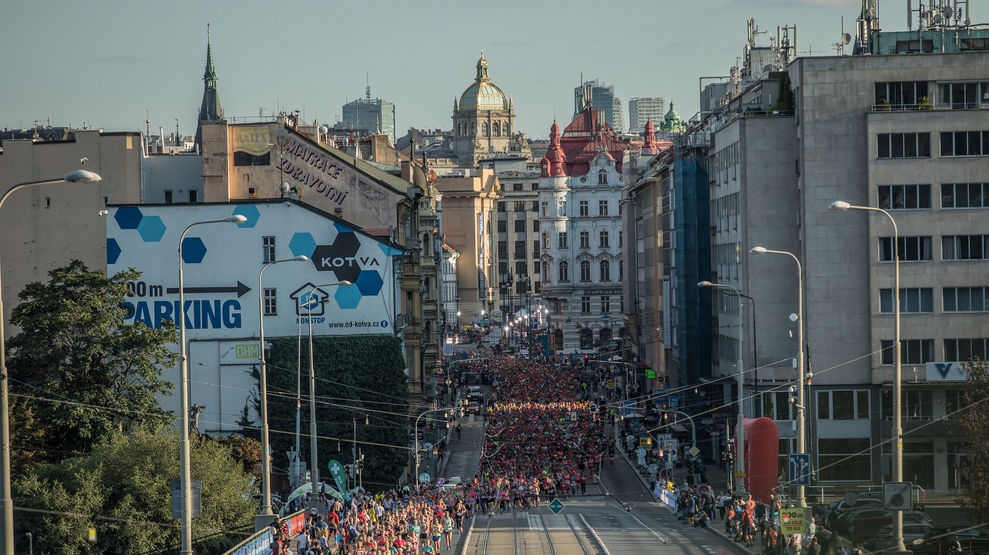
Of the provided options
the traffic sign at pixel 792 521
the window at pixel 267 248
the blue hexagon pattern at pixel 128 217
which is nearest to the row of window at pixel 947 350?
the traffic sign at pixel 792 521

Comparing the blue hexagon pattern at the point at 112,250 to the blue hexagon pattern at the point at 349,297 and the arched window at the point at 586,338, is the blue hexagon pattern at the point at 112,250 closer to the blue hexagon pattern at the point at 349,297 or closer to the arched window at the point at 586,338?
the blue hexagon pattern at the point at 349,297

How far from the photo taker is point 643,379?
112m

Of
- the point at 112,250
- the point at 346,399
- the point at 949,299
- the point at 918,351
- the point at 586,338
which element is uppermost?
the point at 112,250

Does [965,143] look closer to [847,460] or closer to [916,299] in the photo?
[916,299]

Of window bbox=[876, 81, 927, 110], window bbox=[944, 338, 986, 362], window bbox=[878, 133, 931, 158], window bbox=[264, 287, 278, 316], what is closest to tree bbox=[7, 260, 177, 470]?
window bbox=[264, 287, 278, 316]

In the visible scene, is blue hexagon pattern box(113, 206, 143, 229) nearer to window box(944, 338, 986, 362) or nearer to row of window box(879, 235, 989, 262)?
row of window box(879, 235, 989, 262)

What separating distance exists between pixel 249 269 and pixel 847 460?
29.3 meters

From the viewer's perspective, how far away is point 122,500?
37.1 metres

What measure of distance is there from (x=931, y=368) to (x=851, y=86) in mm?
13020

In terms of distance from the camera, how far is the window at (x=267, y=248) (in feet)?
212

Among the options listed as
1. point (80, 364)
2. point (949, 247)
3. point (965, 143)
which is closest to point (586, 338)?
point (949, 247)

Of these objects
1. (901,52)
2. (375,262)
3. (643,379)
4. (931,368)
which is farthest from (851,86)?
(643,379)

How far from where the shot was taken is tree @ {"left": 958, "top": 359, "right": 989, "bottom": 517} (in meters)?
38.4

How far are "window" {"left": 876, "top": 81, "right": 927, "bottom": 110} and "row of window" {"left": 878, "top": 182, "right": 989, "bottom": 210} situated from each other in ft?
12.8
